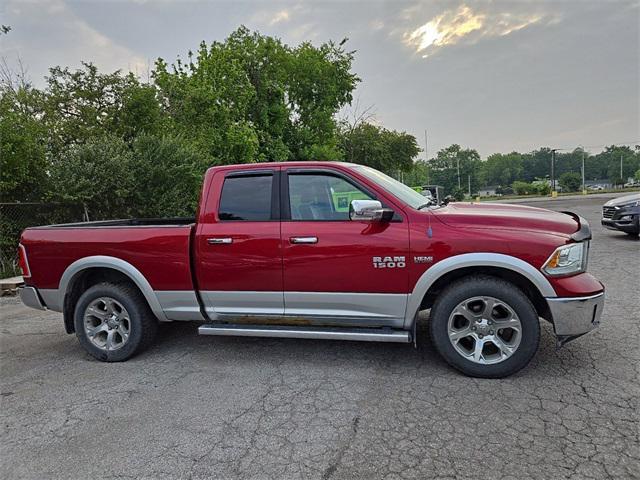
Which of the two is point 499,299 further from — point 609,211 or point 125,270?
point 609,211

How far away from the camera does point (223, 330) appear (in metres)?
3.79

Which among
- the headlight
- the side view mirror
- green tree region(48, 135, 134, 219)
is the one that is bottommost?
the headlight

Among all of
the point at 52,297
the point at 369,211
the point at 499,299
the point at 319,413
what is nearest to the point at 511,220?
the point at 499,299

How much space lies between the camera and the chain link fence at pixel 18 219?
8.52m

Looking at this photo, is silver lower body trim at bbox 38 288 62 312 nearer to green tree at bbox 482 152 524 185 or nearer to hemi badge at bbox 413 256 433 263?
hemi badge at bbox 413 256 433 263

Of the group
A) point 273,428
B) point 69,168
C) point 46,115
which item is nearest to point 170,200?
point 69,168

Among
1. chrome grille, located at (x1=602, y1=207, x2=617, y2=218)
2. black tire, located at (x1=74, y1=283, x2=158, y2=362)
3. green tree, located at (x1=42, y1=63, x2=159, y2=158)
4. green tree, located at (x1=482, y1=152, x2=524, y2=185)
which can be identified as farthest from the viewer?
green tree, located at (x1=482, y1=152, x2=524, y2=185)

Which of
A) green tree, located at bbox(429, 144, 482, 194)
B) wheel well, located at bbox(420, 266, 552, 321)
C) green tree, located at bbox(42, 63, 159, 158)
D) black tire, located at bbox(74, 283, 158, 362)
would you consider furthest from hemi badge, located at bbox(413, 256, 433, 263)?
green tree, located at bbox(429, 144, 482, 194)

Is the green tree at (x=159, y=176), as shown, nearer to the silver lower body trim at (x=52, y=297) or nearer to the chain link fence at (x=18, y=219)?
the chain link fence at (x=18, y=219)

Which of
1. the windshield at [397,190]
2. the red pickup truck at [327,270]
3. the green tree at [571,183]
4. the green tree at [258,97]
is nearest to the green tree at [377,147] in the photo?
the green tree at [258,97]

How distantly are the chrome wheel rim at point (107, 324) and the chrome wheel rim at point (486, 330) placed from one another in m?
3.21

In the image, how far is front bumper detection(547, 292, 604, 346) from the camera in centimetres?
316

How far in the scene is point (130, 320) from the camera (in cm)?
409

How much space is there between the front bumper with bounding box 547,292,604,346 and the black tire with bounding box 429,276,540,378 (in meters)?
0.16
